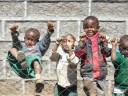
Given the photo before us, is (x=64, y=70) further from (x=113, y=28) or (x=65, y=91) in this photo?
(x=113, y=28)

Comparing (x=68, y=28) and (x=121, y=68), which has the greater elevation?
(x=68, y=28)

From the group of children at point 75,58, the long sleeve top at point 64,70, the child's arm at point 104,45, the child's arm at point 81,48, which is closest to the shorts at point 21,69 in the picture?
the group of children at point 75,58

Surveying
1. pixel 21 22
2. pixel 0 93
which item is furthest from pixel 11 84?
pixel 21 22

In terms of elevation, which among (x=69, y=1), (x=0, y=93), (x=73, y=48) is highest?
(x=69, y=1)

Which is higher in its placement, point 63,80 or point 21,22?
point 21,22

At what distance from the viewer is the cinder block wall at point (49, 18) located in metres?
3.98

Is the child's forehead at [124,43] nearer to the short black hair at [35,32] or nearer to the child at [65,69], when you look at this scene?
the child at [65,69]

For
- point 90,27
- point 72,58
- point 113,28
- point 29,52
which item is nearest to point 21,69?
point 29,52

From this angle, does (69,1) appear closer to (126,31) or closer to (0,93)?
(126,31)

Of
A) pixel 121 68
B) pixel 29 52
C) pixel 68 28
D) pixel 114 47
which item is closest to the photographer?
pixel 114 47

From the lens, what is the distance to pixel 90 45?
11.5 ft

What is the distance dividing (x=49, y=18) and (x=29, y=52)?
1.51 feet

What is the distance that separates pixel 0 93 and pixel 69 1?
2.29ft

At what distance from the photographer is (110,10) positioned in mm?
4055
